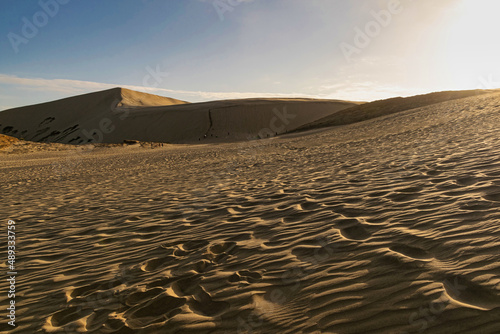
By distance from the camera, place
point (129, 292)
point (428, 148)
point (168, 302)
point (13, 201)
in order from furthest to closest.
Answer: point (428, 148), point (13, 201), point (129, 292), point (168, 302)

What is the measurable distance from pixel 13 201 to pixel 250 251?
6.90 meters

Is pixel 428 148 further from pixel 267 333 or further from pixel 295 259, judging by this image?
pixel 267 333

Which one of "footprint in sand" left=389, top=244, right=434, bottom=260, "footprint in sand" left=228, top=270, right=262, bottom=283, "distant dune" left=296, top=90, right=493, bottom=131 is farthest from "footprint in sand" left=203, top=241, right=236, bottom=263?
"distant dune" left=296, top=90, right=493, bottom=131

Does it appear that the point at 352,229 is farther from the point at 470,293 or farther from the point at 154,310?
the point at 154,310

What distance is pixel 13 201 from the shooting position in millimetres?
7551

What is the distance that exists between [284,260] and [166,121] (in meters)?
45.7

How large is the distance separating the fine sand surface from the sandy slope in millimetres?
29355

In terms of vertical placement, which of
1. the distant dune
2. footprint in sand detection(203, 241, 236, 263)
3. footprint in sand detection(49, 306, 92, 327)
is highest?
the distant dune

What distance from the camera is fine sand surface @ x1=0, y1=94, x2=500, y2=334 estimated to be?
2172mm

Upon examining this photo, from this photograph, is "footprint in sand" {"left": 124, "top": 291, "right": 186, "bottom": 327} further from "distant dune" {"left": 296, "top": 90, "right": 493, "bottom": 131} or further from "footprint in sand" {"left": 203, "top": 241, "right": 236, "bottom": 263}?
"distant dune" {"left": 296, "top": 90, "right": 493, "bottom": 131}

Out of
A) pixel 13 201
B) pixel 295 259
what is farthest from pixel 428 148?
pixel 13 201

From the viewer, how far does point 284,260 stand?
10.1 ft

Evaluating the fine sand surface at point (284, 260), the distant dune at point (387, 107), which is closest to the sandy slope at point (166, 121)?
the distant dune at point (387, 107)

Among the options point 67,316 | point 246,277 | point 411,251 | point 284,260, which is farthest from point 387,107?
point 67,316
